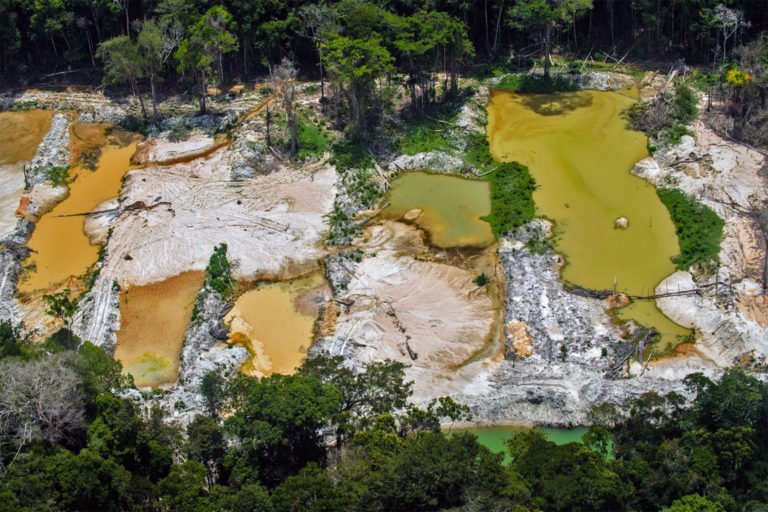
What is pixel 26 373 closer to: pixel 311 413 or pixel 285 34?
pixel 311 413

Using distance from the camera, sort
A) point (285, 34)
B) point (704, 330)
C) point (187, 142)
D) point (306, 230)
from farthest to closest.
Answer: point (285, 34)
point (187, 142)
point (306, 230)
point (704, 330)

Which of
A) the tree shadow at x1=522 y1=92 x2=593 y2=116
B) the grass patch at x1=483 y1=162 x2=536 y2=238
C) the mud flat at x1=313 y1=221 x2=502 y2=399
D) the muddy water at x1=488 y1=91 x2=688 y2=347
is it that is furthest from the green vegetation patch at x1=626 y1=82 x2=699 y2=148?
the mud flat at x1=313 y1=221 x2=502 y2=399

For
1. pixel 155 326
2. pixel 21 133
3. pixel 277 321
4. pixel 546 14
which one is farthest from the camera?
pixel 21 133

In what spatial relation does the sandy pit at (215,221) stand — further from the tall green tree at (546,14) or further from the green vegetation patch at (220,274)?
the tall green tree at (546,14)

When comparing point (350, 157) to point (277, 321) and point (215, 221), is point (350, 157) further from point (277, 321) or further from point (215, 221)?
point (277, 321)

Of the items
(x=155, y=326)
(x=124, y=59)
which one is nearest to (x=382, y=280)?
(x=155, y=326)

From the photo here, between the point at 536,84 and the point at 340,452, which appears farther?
the point at 536,84

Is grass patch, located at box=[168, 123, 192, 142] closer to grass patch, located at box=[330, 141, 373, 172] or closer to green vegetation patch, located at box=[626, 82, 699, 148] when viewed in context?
grass patch, located at box=[330, 141, 373, 172]

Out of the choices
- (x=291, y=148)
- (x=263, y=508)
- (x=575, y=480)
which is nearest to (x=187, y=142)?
(x=291, y=148)
